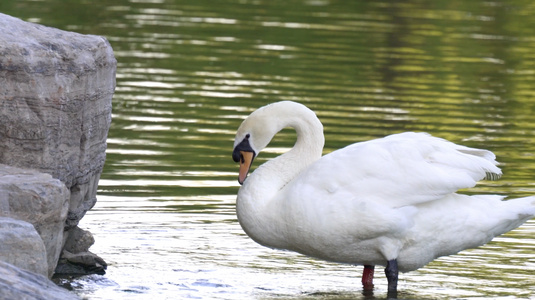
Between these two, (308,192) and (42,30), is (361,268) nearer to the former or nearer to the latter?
(308,192)

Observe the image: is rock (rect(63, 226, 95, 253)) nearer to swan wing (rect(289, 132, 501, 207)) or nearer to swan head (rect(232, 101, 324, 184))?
swan head (rect(232, 101, 324, 184))

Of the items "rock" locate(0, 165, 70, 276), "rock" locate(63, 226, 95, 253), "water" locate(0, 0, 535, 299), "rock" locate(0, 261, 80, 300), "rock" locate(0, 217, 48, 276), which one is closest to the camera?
"rock" locate(0, 261, 80, 300)

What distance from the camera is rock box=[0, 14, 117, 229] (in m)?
6.63

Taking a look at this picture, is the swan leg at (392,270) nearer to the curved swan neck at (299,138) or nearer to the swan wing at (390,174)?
the swan wing at (390,174)

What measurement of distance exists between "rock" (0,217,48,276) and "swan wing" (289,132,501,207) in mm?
1741

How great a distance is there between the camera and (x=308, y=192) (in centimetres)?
686

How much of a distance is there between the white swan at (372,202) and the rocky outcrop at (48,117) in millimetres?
1055

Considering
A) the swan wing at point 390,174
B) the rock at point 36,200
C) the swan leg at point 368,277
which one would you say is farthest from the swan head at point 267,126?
the rock at point 36,200

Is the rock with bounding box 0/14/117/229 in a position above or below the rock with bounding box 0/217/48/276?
above

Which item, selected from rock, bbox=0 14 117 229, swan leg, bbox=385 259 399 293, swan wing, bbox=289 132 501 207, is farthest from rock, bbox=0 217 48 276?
swan leg, bbox=385 259 399 293

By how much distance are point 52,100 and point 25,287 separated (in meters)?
1.78

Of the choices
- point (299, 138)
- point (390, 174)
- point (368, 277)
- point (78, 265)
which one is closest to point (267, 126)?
point (299, 138)

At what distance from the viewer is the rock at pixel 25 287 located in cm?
506

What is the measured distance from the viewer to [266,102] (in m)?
14.1
